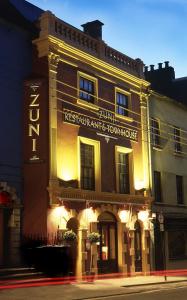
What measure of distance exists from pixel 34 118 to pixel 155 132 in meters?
10.7

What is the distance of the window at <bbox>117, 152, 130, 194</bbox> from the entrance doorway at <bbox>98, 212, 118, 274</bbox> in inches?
74.6

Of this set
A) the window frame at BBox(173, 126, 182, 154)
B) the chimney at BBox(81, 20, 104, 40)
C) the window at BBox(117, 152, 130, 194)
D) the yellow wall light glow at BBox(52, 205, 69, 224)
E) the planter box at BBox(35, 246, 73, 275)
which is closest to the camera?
the planter box at BBox(35, 246, 73, 275)

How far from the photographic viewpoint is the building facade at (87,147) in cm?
2167

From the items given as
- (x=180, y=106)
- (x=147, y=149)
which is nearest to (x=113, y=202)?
(x=147, y=149)

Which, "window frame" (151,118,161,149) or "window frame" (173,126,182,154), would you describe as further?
"window frame" (173,126,182,154)

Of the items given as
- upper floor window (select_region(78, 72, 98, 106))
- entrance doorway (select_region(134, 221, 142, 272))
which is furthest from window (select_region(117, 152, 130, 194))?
upper floor window (select_region(78, 72, 98, 106))

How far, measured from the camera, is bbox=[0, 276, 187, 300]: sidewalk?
16391 mm

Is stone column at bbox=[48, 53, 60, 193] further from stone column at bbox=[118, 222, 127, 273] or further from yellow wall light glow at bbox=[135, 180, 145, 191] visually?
yellow wall light glow at bbox=[135, 180, 145, 191]

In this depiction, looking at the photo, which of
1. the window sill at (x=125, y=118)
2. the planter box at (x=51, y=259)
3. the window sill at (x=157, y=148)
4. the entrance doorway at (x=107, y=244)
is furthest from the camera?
the window sill at (x=157, y=148)

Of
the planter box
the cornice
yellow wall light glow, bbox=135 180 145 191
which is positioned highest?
the cornice

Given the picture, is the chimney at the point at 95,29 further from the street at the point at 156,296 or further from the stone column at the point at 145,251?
the street at the point at 156,296

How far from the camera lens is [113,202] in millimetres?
25156

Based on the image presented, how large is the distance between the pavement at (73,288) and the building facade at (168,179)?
6.14 meters

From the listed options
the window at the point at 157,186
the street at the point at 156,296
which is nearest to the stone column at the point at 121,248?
the window at the point at 157,186
